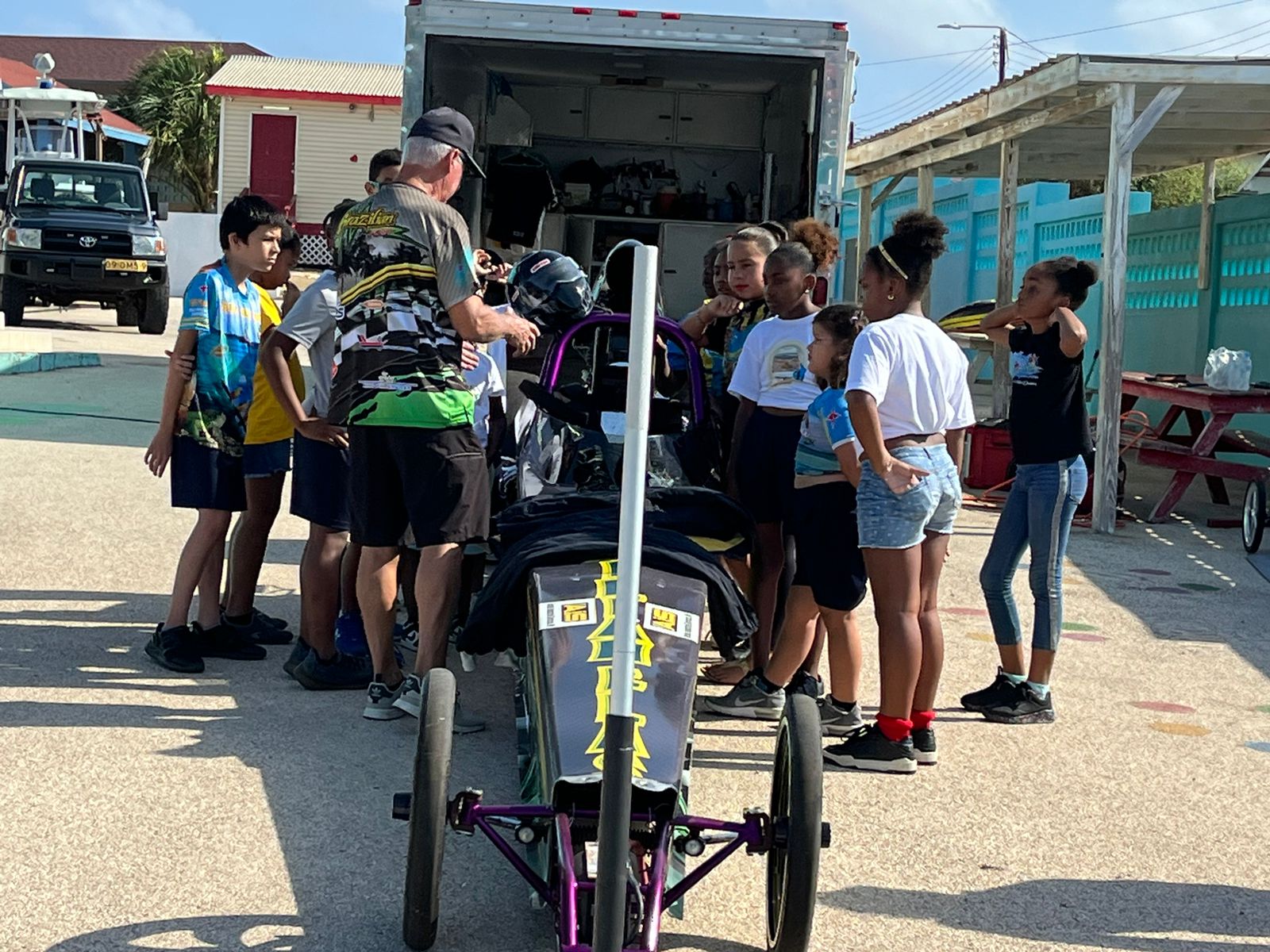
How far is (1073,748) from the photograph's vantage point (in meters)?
5.73

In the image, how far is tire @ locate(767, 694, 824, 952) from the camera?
3.54m

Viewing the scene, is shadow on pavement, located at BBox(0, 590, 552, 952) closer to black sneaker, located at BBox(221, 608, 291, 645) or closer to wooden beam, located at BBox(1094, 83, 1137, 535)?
black sneaker, located at BBox(221, 608, 291, 645)

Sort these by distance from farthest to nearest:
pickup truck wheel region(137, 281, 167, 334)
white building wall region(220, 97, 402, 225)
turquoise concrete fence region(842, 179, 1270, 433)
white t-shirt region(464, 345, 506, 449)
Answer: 1. white building wall region(220, 97, 402, 225)
2. pickup truck wheel region(137, 281, 167, 334)
3. turquoise concrete fence region(842, 179, 1270, 433)
4. white t-shirt region(464, 345, 506, 449)

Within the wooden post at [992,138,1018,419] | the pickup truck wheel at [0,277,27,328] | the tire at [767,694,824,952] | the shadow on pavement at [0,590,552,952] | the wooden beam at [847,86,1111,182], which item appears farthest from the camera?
the pickup truck wheel at [0,277,27,328]

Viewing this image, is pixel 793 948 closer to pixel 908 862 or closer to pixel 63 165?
pixel 908 862

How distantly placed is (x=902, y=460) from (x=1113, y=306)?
6140mm

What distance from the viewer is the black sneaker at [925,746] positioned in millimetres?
5453

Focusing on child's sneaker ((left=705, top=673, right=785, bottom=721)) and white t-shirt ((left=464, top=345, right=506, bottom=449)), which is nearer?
child's sneaker ((left=705, top=673, right=785, bottom=721))

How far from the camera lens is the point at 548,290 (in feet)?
19.8

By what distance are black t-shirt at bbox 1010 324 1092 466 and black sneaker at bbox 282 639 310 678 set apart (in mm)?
2868

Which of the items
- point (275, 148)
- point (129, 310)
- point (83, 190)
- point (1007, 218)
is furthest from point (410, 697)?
point (275, 148)

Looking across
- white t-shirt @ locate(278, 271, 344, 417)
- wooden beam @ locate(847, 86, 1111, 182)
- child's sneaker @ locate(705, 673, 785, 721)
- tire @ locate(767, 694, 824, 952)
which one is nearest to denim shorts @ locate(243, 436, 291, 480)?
white t-shirt @ locate(278, 271, 344, 417)

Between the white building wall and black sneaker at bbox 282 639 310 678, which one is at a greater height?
the white building wall

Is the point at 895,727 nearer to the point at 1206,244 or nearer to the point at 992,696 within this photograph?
the point at 992,696
